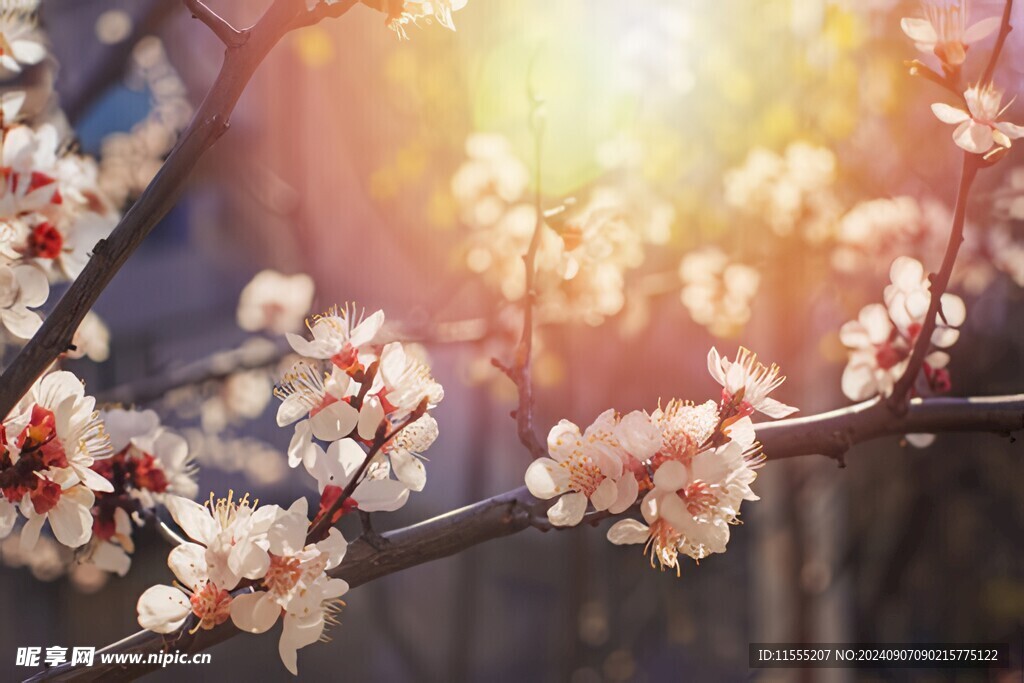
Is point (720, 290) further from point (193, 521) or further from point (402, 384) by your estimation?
point (193, 521)

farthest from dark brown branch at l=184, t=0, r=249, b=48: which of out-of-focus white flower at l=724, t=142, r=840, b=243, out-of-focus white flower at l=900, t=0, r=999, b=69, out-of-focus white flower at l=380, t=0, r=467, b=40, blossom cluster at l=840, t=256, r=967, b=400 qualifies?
out-of-focus white flower at l=724, t=142, r=840, b=243

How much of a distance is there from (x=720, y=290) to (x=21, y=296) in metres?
1.26

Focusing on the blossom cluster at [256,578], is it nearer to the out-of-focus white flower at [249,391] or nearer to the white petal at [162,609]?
the white petal at [162,609]

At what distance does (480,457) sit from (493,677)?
82 cm

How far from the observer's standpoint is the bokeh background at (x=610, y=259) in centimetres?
145

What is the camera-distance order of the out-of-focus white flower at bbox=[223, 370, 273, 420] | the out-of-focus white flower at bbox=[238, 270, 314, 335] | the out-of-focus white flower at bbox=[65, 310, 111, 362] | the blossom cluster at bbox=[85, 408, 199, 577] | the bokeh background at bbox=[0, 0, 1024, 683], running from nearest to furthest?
1. the blossom cluster at bbox=[85, 408, 199, 577]
2. the out-of-focus white flower at bbox=[65, 310, 111, 362]
3. the bokeh background at bbox=[0, 0, 1024, 683]
4. the out-of-focus white flower at bbox=[238, 270, 314, 335]
5. the out-of-focus white flower at bbox=[223, 370, 273, 420]

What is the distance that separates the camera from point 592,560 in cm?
202

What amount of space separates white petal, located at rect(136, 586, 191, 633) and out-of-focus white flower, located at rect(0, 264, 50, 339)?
0.28 m

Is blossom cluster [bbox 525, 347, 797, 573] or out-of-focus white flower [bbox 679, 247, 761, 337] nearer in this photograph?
blossom cluster [bbox 525, 347, 797, 573]

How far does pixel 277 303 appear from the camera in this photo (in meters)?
1.60

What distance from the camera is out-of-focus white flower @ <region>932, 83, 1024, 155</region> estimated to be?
707 mm

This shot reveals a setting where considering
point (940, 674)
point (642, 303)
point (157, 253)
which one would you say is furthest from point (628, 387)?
point (157, 253)

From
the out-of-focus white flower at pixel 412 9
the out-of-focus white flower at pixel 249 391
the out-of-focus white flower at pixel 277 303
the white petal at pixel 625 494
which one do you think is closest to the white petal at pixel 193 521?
the white petal at pixel 625 494

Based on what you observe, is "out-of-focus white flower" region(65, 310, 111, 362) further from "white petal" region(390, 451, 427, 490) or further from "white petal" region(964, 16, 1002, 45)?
"white petal" region(964, 16, 1002, 45)
